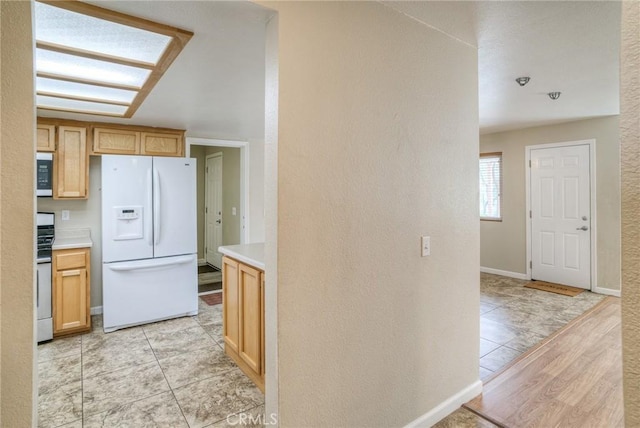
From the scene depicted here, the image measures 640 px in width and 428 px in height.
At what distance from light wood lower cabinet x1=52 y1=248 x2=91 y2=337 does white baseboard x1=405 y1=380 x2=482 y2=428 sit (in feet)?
10.8

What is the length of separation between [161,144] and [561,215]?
560 centimetres

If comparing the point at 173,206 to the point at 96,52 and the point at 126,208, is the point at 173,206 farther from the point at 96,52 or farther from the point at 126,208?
the point at 96,52

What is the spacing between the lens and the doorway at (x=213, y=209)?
19.6ft

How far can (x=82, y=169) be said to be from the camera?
3.55 meters

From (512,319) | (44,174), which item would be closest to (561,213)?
(512,319)

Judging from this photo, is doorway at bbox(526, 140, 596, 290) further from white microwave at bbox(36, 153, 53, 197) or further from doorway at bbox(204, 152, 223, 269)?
white microwave at bbox(36, 153, 53, 197)

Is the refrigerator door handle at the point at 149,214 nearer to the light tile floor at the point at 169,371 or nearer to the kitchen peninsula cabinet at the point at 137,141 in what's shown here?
the kitchen peninsula cabinet at the point at 137,141

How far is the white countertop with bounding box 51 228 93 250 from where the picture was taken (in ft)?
10.8

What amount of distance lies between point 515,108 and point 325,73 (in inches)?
133

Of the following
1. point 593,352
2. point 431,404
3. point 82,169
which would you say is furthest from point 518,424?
point 82,169

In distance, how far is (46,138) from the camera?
132 inches

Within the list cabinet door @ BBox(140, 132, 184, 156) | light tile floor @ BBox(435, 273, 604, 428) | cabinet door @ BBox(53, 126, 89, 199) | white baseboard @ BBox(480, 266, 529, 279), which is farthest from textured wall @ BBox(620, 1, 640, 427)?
white baseboard @ BBox(480, 266, 529, 279)

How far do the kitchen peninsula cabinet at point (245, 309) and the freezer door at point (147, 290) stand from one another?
45.5 inches

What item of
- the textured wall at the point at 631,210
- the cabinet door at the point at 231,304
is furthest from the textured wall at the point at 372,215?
the cabinet door at the point at 231,304
